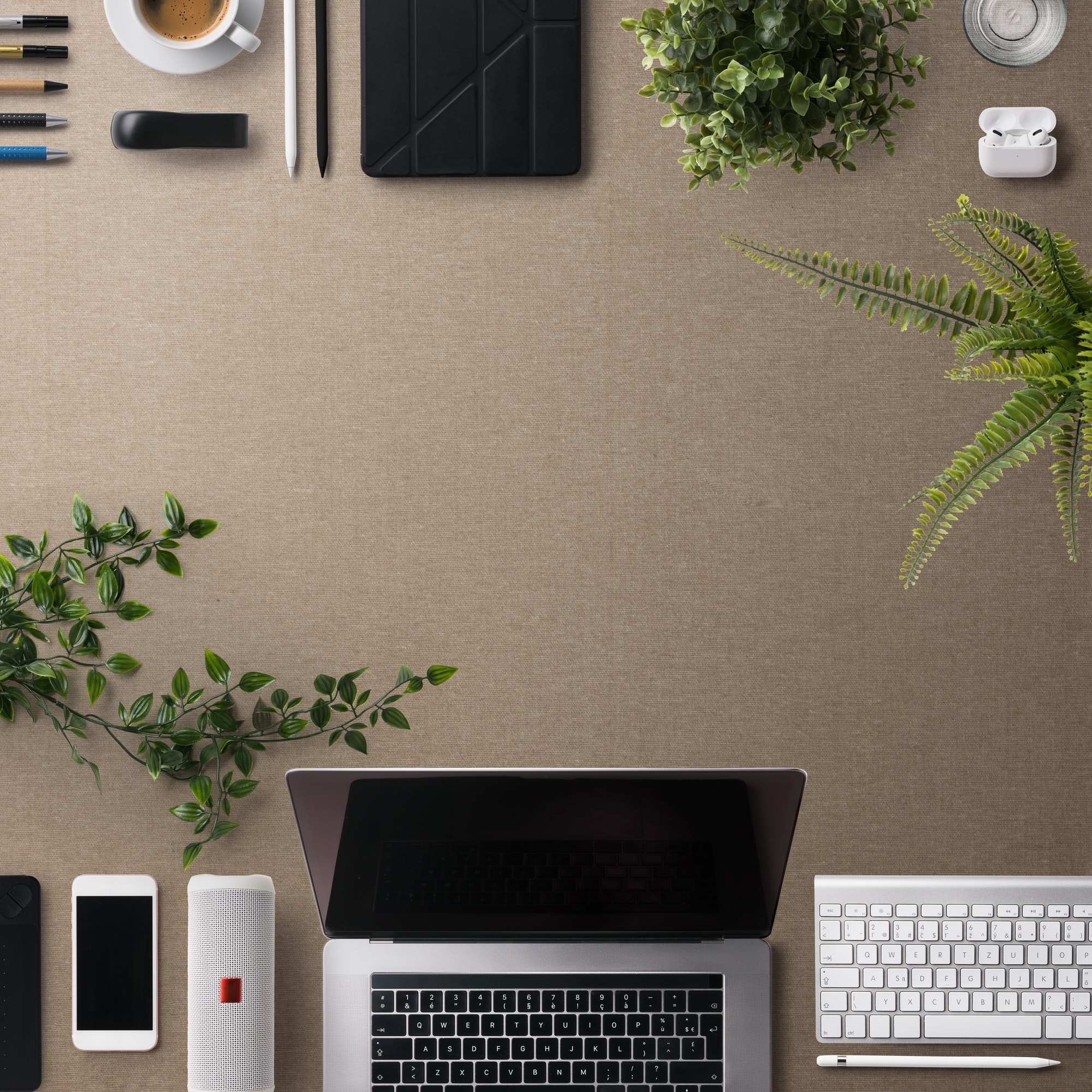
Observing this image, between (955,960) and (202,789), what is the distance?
80 cm

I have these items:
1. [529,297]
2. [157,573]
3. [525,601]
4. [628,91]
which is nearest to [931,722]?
[525,601]

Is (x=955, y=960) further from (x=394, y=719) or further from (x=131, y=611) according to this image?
(x=131, y=611)

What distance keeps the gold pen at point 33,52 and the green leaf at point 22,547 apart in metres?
0.51

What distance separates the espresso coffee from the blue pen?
0.17 m

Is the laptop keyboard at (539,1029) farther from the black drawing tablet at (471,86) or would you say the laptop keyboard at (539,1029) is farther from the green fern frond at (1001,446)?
the black drawing tablet at (471,86)

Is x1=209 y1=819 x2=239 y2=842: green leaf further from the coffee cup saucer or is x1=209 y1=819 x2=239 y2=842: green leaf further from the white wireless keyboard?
the coffee cup saucer

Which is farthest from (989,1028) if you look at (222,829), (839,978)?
(222,829)

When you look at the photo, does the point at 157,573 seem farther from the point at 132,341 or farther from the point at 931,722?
the point at 931,722

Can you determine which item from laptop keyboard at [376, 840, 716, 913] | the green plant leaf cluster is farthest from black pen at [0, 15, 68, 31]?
laptop keyboard at [376, 840, 716, 913]

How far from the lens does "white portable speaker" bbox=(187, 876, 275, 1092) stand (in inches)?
36.0

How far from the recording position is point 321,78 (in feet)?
3.17

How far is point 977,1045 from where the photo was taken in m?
0.95

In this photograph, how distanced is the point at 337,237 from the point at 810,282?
508 mm

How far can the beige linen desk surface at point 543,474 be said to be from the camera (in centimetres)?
96
